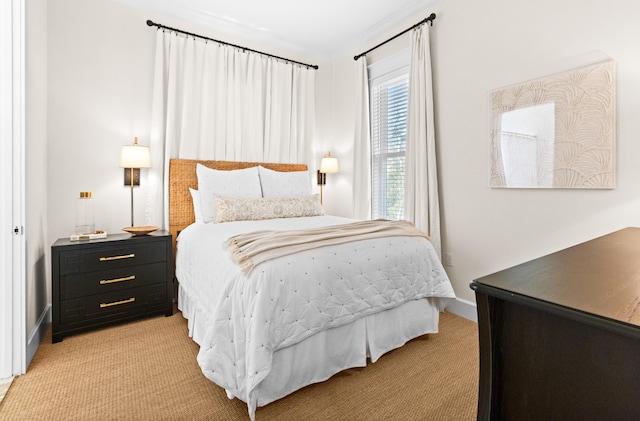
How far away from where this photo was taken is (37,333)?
214 cm

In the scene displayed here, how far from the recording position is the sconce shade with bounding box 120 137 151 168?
2.75m

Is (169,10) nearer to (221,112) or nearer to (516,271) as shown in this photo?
(221,112)

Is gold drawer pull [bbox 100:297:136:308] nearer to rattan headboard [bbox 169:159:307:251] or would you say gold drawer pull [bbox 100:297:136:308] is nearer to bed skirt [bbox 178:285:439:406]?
bed skirt [bbox 178:285:439:406]

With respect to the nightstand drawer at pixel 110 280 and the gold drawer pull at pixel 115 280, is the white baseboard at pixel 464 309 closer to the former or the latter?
the nightstand drawer at pixel 110 280

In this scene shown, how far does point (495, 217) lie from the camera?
100 inches

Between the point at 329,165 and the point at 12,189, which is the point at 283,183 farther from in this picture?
the point at 12,189

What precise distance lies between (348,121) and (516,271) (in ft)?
11.7

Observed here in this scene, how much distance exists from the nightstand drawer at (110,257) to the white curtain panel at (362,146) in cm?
221

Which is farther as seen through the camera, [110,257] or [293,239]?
[110,257]

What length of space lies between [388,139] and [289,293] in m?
2.60

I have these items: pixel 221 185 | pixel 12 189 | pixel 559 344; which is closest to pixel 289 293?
pixel 559 344

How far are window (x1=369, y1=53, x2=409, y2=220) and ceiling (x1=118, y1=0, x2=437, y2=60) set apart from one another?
491mm

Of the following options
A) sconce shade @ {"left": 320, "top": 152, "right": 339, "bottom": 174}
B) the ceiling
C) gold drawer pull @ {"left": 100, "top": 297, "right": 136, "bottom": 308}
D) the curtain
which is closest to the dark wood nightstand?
gold drawer pull @ {"left": 100, "top": 297, "right": 136, "bottom": 308}

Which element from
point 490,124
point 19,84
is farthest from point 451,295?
point 19,84
